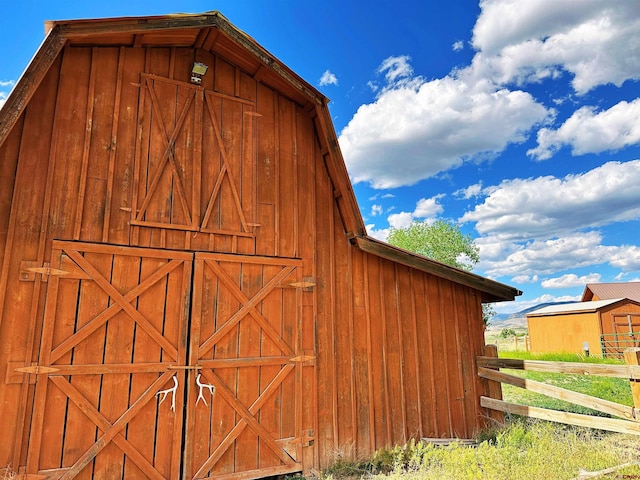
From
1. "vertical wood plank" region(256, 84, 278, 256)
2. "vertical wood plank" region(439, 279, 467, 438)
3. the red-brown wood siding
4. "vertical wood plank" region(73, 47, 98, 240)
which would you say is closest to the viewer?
the red-brown wood siding

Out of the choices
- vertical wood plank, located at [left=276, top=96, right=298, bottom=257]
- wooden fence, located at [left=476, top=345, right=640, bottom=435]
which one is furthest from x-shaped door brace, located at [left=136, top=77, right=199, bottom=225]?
wooden fence, located at [left=476, top=345, right=640, bottom=435]

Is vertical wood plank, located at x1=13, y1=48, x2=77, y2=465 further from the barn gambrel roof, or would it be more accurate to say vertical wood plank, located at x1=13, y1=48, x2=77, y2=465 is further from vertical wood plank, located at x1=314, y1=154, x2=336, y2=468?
vertical wood plank, located at x1=314, y1=154, x2=336, y2=468

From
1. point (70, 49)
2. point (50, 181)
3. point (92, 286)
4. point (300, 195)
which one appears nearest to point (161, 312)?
point (92, 286)

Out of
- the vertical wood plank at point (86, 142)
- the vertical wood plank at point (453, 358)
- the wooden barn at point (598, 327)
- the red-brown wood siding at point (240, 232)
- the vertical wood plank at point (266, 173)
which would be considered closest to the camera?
the red-brown wood siding at point (240, 232)

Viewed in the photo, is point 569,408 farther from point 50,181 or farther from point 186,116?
point 50,181

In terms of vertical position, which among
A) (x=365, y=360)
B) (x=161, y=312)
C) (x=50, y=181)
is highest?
(x=50, y=181)

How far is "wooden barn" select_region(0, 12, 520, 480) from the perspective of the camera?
14.2ft

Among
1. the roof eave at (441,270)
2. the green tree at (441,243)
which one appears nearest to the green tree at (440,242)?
the green tree at (441,243)

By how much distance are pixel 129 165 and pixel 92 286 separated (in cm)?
150

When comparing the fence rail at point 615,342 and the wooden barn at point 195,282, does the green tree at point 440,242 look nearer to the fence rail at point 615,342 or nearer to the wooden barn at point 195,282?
the fence rail at point 615,342

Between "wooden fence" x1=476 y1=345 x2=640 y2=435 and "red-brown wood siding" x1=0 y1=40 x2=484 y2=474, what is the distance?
33cm

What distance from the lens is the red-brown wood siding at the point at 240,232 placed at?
443cm

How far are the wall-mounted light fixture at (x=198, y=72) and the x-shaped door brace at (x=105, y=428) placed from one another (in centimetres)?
394

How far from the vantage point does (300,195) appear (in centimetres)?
605
